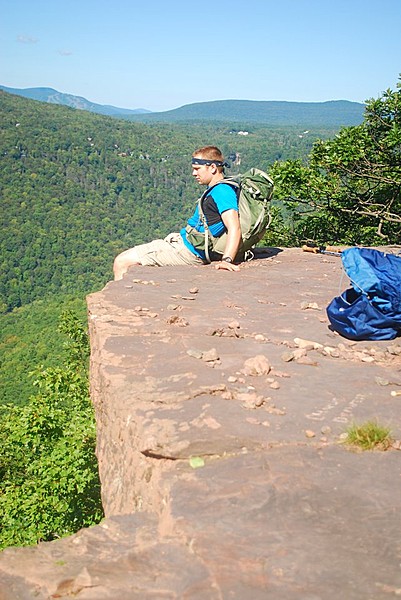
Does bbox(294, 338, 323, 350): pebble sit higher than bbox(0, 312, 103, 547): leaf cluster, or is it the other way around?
bbox(294, 338, 323, 350): pebble

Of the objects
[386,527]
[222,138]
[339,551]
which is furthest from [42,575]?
[222,138]

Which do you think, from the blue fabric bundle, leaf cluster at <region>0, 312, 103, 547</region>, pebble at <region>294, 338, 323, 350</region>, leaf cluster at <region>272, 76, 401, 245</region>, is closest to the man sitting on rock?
the blue fabric bundle

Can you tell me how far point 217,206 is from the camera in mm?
5387

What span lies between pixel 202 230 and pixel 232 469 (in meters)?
3.65

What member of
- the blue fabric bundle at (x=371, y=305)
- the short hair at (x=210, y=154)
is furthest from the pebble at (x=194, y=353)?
the short hair at (x=210, y=154)

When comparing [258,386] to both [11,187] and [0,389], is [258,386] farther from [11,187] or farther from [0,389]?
[11,187]

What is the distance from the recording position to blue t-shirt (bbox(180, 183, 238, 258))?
17.5ft

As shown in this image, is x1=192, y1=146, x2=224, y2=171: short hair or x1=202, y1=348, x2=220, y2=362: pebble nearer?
x1=202, y1=348, x2=220, y2=362: pebble

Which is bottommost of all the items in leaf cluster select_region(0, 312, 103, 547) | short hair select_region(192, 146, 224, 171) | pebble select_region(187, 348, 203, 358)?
leaf cluster select_region(0, 312, 103, 547)

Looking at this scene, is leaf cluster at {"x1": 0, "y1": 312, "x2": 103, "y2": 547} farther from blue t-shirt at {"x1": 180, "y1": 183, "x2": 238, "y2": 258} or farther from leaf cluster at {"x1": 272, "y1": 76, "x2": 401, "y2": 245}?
leaf cluster at {"x1": 272, "y1": 76, "x2": 401, "y2": 245}

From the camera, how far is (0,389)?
127 ft

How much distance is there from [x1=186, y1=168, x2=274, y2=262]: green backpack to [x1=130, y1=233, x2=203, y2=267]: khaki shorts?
0.49 ft

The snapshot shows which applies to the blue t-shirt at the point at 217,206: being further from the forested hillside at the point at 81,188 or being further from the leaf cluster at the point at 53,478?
the forested hillside at the point at 81,188

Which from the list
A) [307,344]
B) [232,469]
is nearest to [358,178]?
[307,344]
